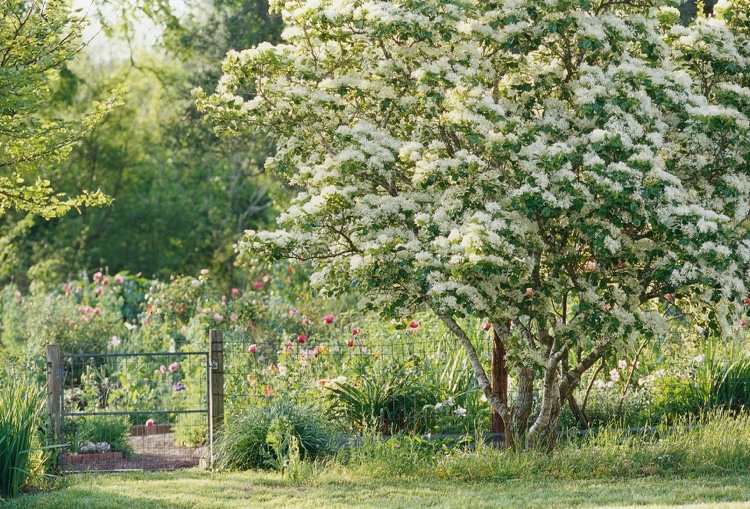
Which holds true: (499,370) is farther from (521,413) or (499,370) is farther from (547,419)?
(547,419)

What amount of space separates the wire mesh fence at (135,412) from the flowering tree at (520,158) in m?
2.03

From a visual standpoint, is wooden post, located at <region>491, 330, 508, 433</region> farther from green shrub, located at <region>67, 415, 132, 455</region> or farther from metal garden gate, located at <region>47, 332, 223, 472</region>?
green shrub, located at <region>67, 415, 132, 455</region>

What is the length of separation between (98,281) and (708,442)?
31.2 feet

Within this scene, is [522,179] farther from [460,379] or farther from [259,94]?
[460,379]

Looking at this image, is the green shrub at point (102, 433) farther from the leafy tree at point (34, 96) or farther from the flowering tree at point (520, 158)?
the flowering tree at point (520, 158)

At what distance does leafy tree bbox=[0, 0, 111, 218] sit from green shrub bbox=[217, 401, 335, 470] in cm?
239

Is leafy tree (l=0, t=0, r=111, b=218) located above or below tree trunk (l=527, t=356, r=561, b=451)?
above

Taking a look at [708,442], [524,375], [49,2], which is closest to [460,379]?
[524,375]

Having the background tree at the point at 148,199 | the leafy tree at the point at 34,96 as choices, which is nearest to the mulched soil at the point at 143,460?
the leafy tree at the point at 34,96

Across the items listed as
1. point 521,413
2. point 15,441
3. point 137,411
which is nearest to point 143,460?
point 137,411

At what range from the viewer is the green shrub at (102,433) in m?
9.53

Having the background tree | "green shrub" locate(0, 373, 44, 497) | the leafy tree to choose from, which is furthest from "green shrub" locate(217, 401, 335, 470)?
the background tree

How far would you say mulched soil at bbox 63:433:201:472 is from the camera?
9047mm

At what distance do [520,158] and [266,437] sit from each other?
10.1 feet
